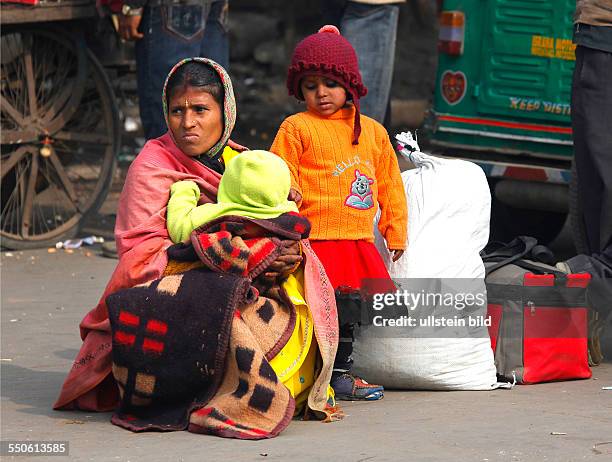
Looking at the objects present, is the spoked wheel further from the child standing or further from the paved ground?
the child standing

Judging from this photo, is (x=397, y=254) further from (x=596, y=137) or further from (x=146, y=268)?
(x=596, y=137)

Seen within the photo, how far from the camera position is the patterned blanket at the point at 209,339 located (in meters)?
4.34

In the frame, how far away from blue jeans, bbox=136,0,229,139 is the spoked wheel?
48 cm

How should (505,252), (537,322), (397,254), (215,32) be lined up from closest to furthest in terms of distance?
1. (397,254)
2. (537,322)
3. (505,252)
4. (215,32)

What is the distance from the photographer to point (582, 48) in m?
5.73

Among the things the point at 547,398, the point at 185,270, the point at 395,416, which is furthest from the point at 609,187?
the point at 185,270

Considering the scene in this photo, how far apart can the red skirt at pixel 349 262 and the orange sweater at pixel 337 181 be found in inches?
1.2

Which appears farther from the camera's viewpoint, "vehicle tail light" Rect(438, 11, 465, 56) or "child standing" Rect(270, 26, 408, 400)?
"vehicle tail light" Rect(438, 11, 465, 56)

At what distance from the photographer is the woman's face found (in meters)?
4.75

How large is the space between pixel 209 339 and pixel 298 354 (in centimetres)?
36

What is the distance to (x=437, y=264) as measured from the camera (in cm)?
507

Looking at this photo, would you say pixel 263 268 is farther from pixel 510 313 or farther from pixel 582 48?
pixel 582 48

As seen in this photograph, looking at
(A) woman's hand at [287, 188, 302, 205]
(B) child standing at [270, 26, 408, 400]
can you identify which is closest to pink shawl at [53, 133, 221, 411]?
(A) woman's hand at [287, 188, 302, 205]

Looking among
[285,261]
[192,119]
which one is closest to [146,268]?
[285,261]
